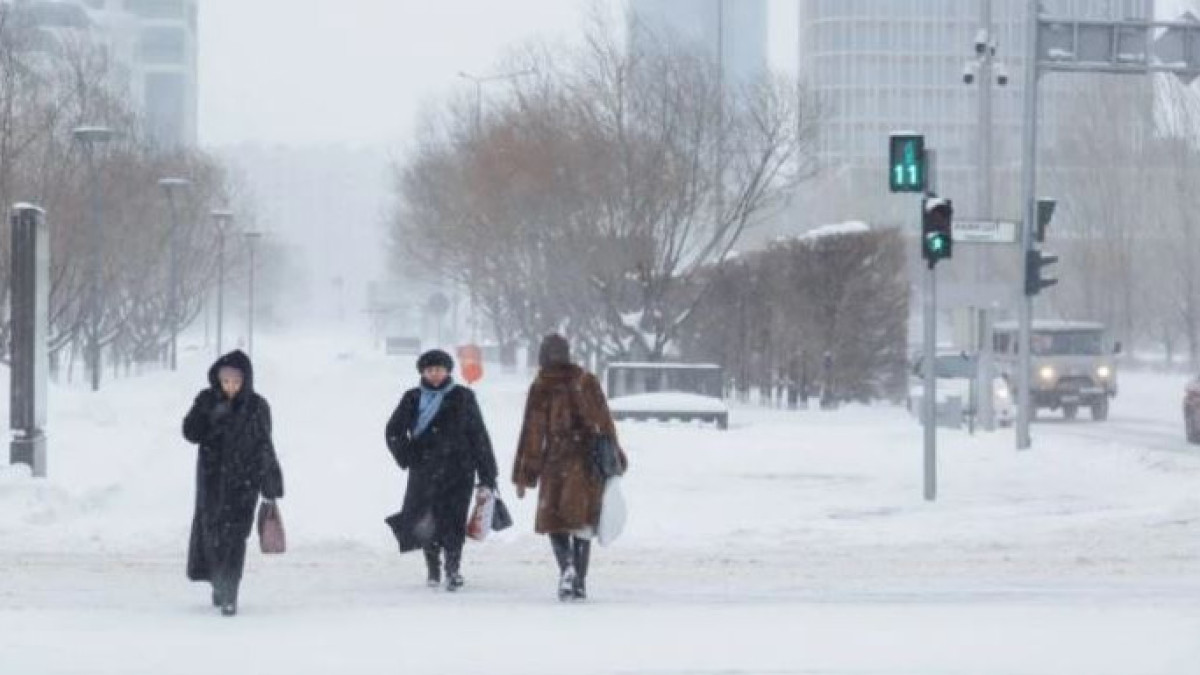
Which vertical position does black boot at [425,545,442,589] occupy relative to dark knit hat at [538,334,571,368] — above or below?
below

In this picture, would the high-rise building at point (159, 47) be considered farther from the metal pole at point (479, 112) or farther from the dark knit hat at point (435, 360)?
the dark knit hat at point (435, 360)

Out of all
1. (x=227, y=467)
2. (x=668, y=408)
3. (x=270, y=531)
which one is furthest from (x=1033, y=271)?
(x=227, y=467)

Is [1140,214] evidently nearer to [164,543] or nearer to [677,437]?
[677,437]

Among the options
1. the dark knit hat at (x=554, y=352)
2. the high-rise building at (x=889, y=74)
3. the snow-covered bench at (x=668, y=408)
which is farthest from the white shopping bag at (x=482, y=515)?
the high-rise building at (x=889, y=74)

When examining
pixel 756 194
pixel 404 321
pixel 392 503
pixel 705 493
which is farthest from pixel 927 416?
pixel 404 321

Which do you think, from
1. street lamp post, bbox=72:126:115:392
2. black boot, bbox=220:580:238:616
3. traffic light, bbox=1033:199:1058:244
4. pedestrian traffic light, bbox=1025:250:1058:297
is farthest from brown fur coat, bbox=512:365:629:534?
street lamp post, bbox=72:126:115:392

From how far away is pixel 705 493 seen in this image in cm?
2573

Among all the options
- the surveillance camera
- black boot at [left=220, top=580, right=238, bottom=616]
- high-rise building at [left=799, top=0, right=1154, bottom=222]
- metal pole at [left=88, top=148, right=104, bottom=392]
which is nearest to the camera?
black boot at [left=220, top=580, right=238, bottom=616]

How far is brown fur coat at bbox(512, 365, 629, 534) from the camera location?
14.4 m

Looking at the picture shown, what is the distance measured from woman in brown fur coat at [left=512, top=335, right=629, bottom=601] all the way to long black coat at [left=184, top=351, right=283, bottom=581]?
5.16ft

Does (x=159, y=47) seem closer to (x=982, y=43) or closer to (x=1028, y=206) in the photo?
(x=982, y=43)

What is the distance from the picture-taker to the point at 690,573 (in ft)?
55.1

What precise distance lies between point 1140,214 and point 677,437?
54.0m

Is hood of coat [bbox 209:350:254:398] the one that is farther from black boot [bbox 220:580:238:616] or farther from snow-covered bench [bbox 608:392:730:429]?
snow-covered bench [bbox 608:392:730:429]
